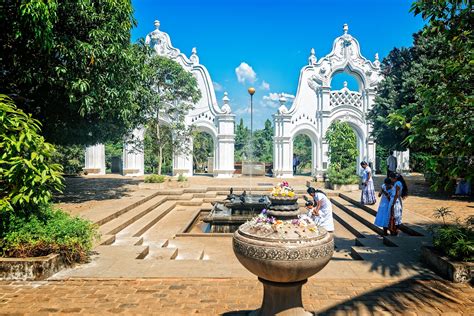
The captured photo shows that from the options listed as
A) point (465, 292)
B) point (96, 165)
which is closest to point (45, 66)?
point (465, 292)

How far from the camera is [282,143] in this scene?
81.4ft

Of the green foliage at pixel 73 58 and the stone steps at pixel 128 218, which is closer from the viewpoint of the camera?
the stone steps at pixel 128 218

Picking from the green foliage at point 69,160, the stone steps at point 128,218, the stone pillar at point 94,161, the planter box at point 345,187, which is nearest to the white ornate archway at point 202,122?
the stone pillar at point 94,161

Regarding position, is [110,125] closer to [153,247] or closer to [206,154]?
[153,247]

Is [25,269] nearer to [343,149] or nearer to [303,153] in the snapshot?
[343,149]

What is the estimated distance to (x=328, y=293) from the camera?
14.8ft

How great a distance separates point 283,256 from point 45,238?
13.6ft

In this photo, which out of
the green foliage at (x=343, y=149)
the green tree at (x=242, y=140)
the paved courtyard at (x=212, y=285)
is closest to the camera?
the paved courtyard at (x=212, y=285)

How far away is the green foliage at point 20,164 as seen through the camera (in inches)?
191

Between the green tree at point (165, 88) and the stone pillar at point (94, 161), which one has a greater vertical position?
the green tree at point (165, 88)

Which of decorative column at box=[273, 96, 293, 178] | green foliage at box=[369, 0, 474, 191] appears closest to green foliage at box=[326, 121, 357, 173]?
decorative column at box=[273, 96, 293, 178]

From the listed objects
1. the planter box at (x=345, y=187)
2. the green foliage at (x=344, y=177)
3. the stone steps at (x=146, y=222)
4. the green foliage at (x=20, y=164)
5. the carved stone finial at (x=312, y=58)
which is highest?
the carved stone finial at (x=312, y=58)

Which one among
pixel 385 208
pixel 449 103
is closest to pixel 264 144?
pixel 385 208

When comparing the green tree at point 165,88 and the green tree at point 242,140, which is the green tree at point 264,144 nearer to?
the green tree at point 242,140
